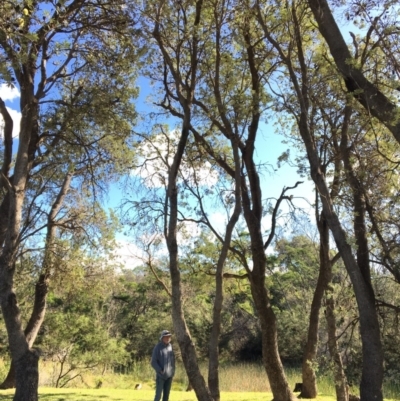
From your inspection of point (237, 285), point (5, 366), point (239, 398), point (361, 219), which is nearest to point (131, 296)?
point (5, 366)

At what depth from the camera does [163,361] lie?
299 inches

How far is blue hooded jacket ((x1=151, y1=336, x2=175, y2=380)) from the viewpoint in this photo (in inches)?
297

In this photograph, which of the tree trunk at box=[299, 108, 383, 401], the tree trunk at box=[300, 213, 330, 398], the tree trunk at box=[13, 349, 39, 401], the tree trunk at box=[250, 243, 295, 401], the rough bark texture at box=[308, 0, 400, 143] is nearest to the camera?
the rough bark texture at box=[308, 0, 400, 143]

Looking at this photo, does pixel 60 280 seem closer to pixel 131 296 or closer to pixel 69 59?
pixel 69 59

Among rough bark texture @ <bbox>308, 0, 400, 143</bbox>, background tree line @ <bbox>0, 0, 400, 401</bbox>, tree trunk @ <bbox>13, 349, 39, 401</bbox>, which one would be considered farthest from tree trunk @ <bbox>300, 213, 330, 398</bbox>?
tree trunk @ <bbox>13, 349, 39, 401</bbox>

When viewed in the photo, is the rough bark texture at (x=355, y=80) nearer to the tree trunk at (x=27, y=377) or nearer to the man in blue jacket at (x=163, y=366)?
the man in blue jacket at (x=163, y=366)

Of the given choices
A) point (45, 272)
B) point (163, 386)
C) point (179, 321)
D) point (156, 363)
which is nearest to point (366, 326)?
point (179, 321)

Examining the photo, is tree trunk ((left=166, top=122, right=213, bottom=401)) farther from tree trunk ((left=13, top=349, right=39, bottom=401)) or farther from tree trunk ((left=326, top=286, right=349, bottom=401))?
tree trunk ((left=326, top=286, right=349, bottom=401))

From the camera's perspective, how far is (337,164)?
9.88 meters

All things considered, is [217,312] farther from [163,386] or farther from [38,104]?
[38,104]

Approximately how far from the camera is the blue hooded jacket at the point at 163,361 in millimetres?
7543

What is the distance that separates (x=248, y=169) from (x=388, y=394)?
32.7 ft

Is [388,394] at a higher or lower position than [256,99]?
lower

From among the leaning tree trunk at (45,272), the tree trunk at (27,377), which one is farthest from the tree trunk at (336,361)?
the leaning tree trunk at (45,272)
